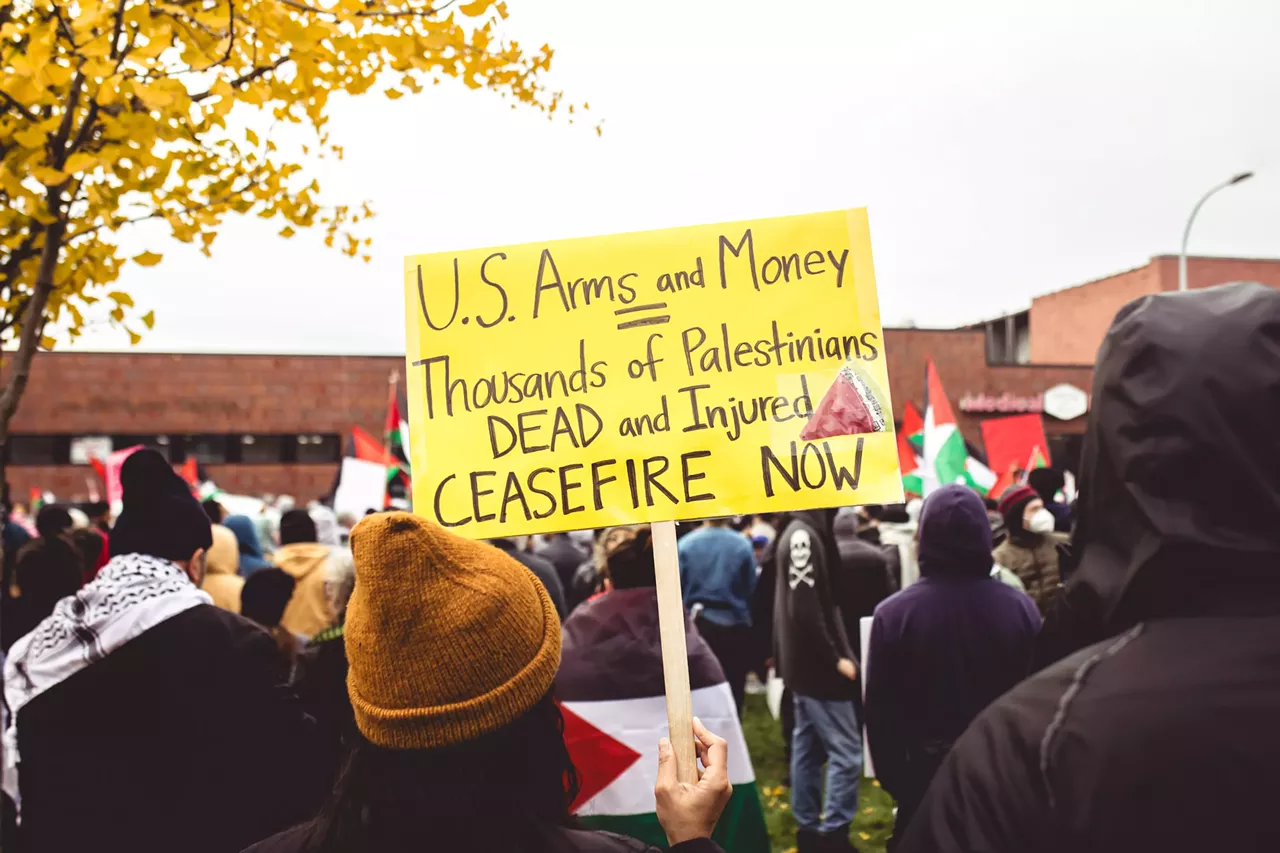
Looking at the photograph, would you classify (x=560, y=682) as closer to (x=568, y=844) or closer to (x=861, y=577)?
(x=568, y=844)

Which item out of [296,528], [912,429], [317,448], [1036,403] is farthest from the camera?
[1036,403]

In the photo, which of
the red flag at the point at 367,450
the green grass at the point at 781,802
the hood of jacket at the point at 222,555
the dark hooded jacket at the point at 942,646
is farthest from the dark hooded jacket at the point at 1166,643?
the red flag at the point at 367,450

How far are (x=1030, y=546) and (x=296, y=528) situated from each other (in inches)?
170

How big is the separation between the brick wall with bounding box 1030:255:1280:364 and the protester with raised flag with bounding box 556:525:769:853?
38.3m

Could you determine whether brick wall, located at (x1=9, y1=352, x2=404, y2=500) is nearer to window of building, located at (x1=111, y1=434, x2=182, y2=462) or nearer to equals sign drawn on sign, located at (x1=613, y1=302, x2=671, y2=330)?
window of building, located at (x1=111, y1=434, x2=182, y2=462)

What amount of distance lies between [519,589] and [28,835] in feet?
5.78

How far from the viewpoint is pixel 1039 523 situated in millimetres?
5633

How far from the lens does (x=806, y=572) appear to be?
4.86 meters

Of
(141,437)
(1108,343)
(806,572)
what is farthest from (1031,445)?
(141,437)

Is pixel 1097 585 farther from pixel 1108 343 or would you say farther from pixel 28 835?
pixel 28 835

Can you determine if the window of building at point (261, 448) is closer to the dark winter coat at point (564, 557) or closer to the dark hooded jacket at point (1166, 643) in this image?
the dark winter coat at point (564, 557)

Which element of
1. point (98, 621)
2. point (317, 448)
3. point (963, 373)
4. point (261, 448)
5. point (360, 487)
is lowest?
point (98, 621)

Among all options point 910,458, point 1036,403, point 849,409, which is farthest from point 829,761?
point 1036,403

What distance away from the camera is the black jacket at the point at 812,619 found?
4.82 metres
